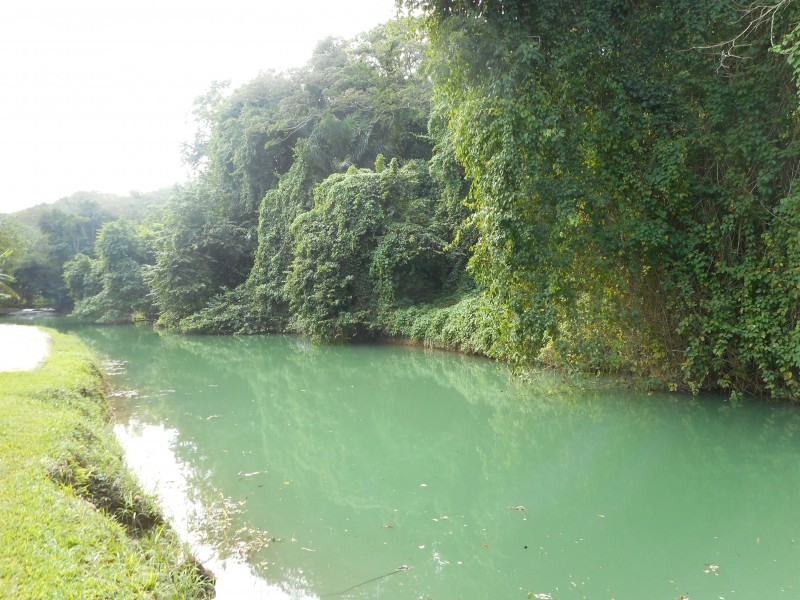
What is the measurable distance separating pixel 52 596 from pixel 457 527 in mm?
3364

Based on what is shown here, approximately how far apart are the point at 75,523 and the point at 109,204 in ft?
185

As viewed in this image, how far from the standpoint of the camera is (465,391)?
11.5m

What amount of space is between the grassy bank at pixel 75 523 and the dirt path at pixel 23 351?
4.49 m

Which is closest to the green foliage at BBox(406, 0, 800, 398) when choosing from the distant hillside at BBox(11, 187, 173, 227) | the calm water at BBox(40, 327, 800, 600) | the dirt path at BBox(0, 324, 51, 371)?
the calm water at BBox(40, 327, 800, 600)

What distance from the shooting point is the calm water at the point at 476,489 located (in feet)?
14.0

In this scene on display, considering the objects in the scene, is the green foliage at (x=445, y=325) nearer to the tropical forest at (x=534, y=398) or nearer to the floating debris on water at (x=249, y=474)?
the tropical forest at (x=534, y=398)

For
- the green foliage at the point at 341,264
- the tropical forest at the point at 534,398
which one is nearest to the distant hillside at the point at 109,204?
the green foliage at the point at 341,264

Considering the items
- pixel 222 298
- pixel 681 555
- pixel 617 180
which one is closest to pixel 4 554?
pixel 681 555

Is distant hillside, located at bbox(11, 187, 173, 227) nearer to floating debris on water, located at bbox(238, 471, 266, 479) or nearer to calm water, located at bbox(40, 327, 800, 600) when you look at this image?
calm water, located at bbox(40, 327, 800, 600)

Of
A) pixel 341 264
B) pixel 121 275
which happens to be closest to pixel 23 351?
pixel 341 264

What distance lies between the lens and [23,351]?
12.8 m

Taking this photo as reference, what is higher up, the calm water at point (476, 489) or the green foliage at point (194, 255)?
the green foliage at point (194, 255)

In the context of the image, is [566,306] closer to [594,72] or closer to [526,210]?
[526,210]

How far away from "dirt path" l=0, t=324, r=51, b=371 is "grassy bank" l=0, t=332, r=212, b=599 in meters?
4.49
